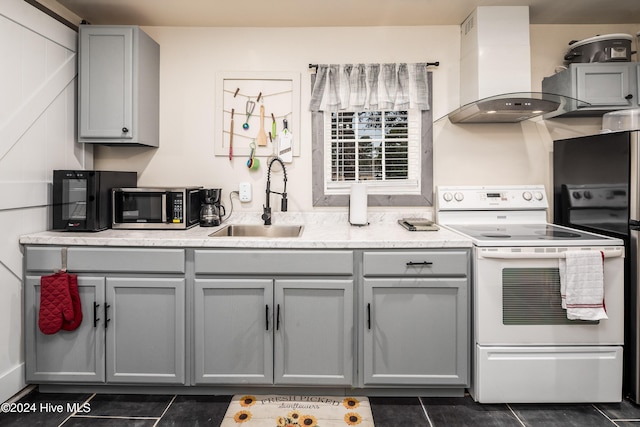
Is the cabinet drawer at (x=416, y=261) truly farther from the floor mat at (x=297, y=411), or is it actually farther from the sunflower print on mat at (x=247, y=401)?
the sunflower print on mat at (x=247, y=401)

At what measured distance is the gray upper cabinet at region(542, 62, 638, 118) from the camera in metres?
2.28

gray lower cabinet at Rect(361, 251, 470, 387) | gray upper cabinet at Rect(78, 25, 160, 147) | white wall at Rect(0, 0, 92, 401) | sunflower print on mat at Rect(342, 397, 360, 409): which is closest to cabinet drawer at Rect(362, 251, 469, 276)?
gray lower cabinet at Rect(361, 251, 470, 387)

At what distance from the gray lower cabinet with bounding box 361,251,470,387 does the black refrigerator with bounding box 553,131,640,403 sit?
0.91 metres

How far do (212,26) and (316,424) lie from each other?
2.71 metres

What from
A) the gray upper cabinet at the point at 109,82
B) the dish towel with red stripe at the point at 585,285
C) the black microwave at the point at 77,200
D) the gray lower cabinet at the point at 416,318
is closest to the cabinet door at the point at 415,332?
the gray lower cabinet at the point at 416,318

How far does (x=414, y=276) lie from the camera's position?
76.5 inches

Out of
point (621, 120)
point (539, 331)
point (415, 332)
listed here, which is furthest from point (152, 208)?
point (621, 120)

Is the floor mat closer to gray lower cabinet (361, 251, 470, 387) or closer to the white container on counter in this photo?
gray lower cabinet (361, 251, 470, 387)

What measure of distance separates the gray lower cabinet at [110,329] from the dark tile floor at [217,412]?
12 cm

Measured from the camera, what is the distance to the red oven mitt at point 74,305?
194 cm

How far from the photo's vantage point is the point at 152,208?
2.31 meters

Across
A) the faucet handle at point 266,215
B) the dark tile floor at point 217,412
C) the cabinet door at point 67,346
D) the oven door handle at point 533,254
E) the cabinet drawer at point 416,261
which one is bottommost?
the dark tile floor at point 217,412

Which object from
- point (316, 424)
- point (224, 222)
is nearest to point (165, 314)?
point (224, 222)

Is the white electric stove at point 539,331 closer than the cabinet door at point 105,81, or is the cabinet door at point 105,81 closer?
the white electric stove at point 539,331
